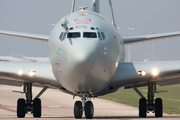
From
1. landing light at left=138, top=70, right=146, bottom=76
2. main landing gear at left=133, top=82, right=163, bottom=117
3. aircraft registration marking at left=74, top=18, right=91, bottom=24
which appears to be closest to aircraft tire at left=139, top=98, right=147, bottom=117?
main landing gear at left=133, top=82, right=163, bottom=117

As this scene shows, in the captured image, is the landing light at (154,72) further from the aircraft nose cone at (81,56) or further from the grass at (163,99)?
the grass at (163,99)

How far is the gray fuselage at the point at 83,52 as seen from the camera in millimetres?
15984

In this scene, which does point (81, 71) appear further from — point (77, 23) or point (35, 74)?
point (35, 74)

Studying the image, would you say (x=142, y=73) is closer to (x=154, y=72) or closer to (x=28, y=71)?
(x=154, y=72)

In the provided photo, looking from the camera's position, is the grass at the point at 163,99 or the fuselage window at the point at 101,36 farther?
the grass at the point at 163,99

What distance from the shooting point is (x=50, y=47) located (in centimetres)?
1758

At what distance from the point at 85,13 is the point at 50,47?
2.28 m

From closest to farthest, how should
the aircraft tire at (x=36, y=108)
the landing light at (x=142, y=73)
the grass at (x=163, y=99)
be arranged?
the landing light at (x=142, y=73) → the aircraft tire at (x=36, y=108) → the grass at (x=163, y=99)

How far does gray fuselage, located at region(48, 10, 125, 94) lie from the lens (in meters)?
16.0

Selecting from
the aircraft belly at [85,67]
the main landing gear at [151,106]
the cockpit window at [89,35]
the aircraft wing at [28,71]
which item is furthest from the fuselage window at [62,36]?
the main landing gear at [151,106]

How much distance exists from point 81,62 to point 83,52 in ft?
1.32

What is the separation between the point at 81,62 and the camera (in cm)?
1580

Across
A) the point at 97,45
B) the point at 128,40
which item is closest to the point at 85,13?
the point at 97,45

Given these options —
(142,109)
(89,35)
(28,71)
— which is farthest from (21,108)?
(89,35)
